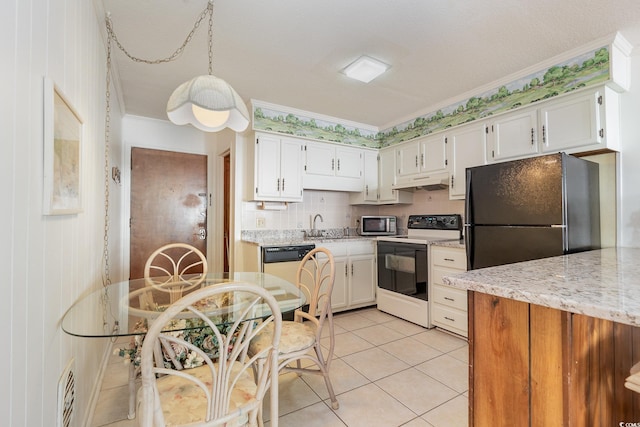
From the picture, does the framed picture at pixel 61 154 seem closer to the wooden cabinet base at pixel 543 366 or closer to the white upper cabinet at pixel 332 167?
the wooden cabinet base at pixel 543 366

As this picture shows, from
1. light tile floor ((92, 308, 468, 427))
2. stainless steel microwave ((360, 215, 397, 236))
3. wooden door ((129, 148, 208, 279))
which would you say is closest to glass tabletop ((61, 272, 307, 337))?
light tile floor ((92, 308, 468, 427))

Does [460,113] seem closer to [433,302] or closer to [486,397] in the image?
[433,302]

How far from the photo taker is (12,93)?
0.80m

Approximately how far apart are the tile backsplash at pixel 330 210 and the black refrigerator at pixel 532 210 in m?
0.89

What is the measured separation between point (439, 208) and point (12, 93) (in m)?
3.64

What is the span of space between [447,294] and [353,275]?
3.53 ft

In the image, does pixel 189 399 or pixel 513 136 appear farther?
pixel 513 136

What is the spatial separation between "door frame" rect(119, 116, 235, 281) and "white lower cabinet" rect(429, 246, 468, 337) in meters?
2.35

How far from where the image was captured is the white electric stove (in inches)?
118

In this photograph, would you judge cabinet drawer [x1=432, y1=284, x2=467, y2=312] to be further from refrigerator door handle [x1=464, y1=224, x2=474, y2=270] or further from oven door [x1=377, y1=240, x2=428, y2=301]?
refrigerator door handle [x1=464, y1=224, x2=474, y2=270]

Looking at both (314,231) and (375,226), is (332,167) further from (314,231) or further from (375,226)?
(375,226)

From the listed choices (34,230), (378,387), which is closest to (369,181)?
(378,387)

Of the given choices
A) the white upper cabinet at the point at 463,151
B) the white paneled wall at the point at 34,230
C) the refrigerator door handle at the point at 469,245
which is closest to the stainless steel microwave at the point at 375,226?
the white upper cabinet at the point at 463,151

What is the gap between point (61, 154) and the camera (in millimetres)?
1177
